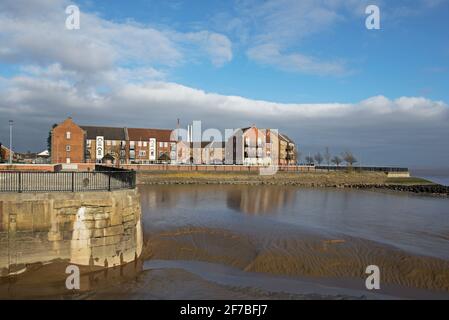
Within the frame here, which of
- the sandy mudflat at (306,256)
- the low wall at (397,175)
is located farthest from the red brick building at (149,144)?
the sandy mudflat at (306,256)

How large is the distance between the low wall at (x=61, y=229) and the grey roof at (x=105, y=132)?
284ft

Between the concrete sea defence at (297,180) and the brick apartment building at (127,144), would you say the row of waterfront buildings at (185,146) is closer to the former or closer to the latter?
the brick apartment building at (127,144)

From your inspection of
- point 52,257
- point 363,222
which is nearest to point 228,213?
point 363,222

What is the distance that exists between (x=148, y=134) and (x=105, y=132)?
12213 mm

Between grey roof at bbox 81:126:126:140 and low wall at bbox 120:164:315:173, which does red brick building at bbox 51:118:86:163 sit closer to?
low wall at bbox 120:164:315:173

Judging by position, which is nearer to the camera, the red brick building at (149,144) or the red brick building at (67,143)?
the red brick building at (67,143)

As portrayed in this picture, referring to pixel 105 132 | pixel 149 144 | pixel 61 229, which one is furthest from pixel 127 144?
pixel 61 229

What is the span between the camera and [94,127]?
96000 mm

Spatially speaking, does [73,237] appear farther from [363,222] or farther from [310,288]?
[363,222]

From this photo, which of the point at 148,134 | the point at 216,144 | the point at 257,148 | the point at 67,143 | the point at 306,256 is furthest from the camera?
→ the point at 216,144

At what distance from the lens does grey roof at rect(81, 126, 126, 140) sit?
93.2 m

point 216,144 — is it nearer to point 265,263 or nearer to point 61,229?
point 265,263

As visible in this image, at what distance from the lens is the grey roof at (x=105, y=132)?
306 feet

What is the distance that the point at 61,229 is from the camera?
452 inches
